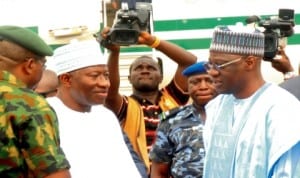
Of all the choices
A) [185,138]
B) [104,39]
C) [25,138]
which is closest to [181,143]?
[185,138]

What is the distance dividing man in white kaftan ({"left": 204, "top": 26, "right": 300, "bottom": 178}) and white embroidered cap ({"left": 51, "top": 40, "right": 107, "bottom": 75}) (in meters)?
0.70

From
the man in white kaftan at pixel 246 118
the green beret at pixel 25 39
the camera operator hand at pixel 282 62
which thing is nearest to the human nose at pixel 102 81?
the man in white kaftan at pixel 246 118

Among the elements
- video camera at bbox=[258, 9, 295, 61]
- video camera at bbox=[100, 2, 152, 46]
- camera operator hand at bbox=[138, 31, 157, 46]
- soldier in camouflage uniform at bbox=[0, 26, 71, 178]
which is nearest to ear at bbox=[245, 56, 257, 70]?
soldier in camouflage uniform at bbox=[0, 26, 71, 178]

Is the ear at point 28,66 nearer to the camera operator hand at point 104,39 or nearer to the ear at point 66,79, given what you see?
the ear at point 66,79

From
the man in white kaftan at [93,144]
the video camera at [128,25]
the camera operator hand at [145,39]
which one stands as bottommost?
the man in white kaftan at [93,144]

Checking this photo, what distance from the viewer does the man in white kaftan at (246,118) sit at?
11.2 ft

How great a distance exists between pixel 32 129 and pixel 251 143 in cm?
111

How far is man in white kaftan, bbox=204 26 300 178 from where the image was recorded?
3.42 m

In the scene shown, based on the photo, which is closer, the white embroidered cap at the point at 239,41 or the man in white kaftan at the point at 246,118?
the man in white kaftan at the point at 246,118

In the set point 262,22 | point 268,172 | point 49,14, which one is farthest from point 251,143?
point 49,14

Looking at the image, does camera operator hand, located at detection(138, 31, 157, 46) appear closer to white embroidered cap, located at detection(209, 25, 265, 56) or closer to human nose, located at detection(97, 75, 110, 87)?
human nose, located at detection(97, 75, 110, 87)

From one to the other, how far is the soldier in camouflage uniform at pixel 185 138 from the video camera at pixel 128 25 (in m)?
0.54

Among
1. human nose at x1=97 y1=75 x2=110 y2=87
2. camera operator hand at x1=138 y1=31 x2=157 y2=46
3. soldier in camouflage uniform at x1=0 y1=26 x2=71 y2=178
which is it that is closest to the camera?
soldier in camouflage uniform at x1=0 y1=26 x2=71 y2=178

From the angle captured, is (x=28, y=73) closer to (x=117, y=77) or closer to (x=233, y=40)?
(x=233, y=40)
